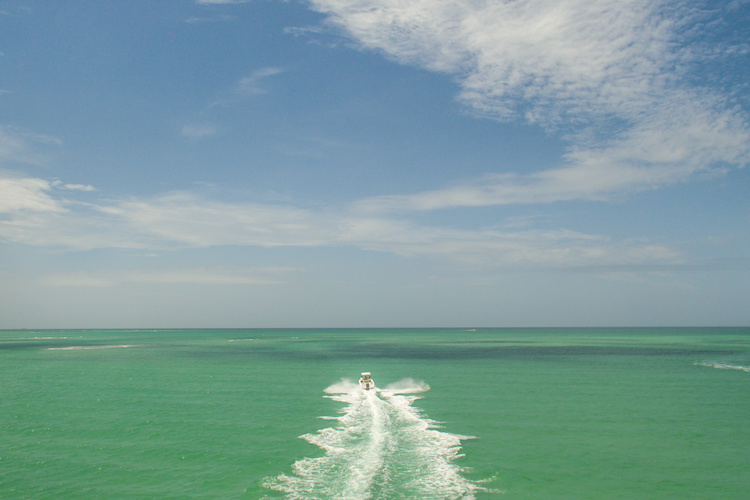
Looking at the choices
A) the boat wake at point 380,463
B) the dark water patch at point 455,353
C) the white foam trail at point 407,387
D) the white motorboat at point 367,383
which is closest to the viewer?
the boat wake at point 380,463

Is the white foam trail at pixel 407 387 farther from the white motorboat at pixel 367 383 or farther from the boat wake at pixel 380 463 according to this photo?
the boat wake at pixel 380 463

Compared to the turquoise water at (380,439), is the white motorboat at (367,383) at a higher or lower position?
higher

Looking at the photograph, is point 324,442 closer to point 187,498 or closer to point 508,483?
point 187,498

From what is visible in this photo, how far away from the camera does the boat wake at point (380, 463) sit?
747 inches

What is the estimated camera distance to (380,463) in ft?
73.4

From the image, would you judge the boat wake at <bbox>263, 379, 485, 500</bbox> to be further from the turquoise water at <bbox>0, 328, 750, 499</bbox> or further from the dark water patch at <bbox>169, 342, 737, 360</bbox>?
the dark water patch at <bbox>169, 342, 737, 360</bbox>

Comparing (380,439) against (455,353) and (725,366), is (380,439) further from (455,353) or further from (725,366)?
(455,353)

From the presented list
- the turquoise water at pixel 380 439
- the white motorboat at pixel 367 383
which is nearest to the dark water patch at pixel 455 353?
the turquoise water at pixel 380 439

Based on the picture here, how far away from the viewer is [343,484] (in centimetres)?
1967

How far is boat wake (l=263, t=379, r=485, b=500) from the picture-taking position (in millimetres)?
18984

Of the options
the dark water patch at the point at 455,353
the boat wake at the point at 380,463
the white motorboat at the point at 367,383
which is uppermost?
the white motorboat at the point at 367,383

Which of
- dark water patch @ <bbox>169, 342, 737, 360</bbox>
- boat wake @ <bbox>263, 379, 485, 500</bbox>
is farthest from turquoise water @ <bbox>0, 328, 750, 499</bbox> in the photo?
dark water patch @ <bbox>169, 342, 737, 360</bbox>

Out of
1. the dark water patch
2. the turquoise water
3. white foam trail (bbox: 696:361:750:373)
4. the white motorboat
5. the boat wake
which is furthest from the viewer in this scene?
the dark water patch

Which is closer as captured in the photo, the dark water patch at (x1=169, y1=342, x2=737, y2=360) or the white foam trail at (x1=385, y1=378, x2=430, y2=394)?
the white foam trail at (x1=385, y1=378, x2=430, y2=394)
